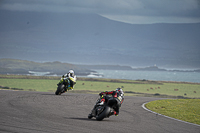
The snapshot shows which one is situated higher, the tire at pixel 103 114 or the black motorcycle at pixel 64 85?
the black motorcycle at pixel 64 85

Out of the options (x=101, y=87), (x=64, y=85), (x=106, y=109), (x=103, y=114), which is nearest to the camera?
(x=103, y=114)

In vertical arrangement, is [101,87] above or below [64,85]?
below

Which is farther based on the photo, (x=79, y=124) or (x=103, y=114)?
(x=103, y=114)

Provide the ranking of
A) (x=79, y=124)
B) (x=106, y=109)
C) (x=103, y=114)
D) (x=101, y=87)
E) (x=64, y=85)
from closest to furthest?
1. (x=79, y=124)
2. (x=103, y=114)
3. (x=106, y=109)
4. (x=64, y=85)
5. (x=101, y=87)

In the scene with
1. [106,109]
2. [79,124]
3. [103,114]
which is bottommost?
[79,124]

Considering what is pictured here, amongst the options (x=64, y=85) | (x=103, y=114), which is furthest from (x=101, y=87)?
(x=103, y=114)

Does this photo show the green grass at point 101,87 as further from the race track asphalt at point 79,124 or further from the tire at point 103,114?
the tire at point 103,114

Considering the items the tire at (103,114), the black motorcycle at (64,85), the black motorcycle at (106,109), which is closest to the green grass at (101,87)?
the black motorcycle at (64,85)

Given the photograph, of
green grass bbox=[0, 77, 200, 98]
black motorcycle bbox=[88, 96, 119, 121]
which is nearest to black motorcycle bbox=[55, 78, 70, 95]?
black motorcycle bbox=[88, 96, 119, 121]

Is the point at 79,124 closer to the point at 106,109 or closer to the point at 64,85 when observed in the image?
the point at 106,109

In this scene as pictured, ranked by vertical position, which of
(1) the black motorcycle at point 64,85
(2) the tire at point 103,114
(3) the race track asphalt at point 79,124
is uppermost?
(1) the black motorcycle at point 64,85

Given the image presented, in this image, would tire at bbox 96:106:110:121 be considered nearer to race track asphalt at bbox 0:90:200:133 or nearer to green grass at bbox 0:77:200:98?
race track asphalt at bbox 0:90:200:133

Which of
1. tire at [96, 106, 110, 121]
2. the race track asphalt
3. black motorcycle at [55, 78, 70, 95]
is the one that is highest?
black motorcycle at [55, 78, 70, 95]

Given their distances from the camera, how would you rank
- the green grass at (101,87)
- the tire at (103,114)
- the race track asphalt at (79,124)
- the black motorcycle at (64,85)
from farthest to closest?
the green grass at (101,87)
the black motorcycle at (64,85)
the tire at (103,114)
the race track asphalt at (79,124)
